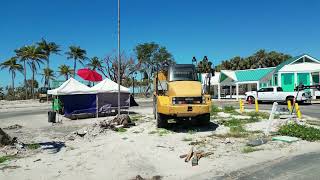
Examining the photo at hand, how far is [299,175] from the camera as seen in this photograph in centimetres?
841

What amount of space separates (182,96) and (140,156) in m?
4.64

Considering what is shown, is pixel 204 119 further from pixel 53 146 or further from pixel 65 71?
pixel 65 71

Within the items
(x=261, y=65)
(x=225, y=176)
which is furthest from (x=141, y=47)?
(x=225, y=176)

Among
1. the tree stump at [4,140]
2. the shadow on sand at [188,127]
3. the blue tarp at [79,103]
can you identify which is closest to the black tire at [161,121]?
the shadow on sand at [188,127]

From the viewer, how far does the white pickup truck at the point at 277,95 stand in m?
35.1

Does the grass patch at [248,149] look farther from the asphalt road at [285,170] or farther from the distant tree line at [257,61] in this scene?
the distant tree line at [257,61]

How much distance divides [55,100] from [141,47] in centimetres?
5020

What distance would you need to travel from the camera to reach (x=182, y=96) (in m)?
15.3

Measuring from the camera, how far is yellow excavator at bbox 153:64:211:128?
15227 mm

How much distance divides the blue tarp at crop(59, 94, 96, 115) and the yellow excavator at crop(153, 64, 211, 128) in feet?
34.3

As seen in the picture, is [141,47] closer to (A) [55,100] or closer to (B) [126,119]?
(A) [55,100]

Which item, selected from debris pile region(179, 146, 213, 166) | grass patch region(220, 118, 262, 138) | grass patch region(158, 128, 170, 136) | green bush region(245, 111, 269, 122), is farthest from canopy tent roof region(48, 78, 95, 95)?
debris pile region(179, 146, 213, 166)

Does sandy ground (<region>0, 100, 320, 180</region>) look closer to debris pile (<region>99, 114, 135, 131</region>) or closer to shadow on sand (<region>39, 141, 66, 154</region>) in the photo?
shadow on sand (<region>39, 141, 66, 154</region>)

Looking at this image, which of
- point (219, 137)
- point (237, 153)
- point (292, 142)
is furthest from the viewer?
point (219, 137)
